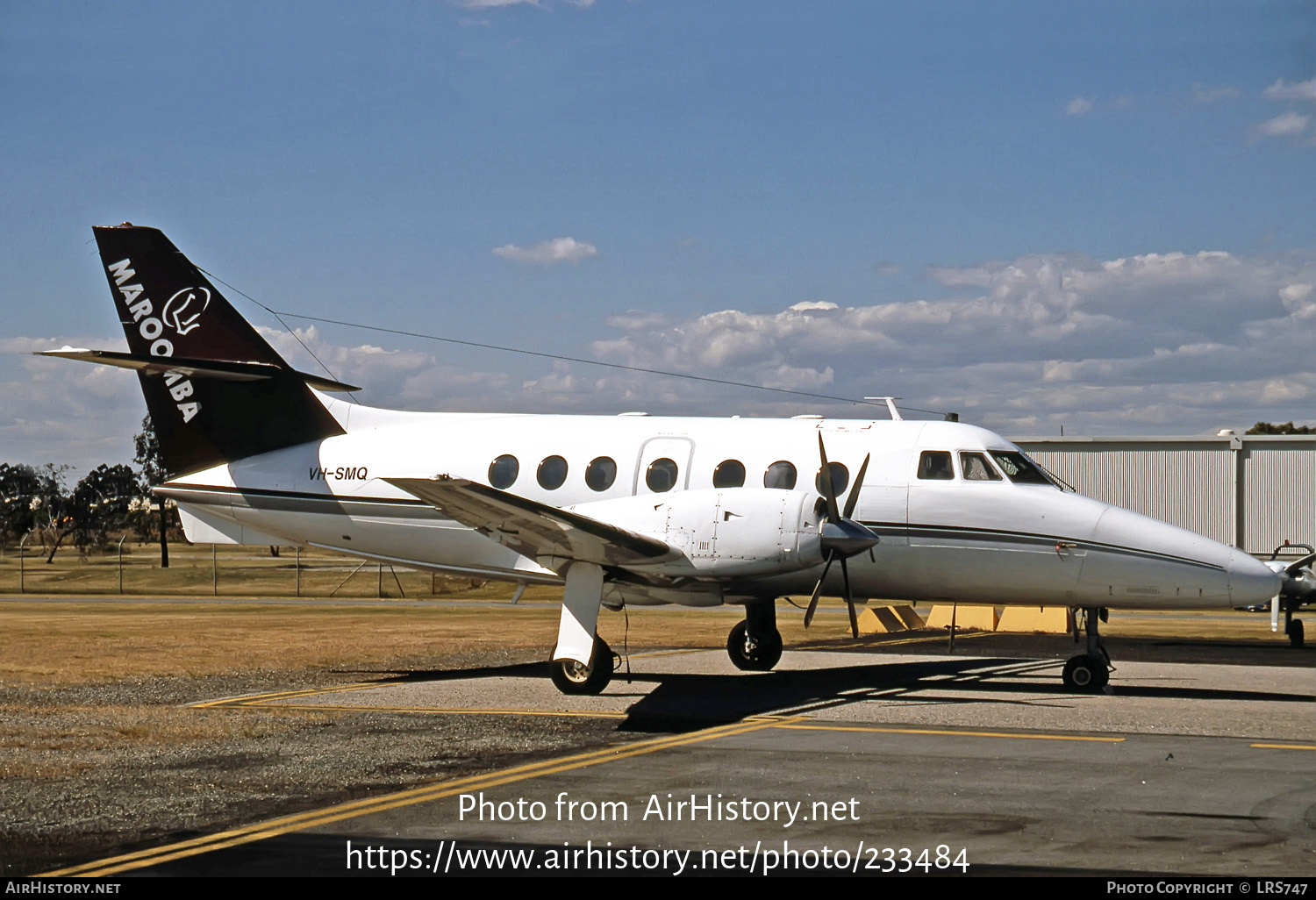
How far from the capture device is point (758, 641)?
19125 mm

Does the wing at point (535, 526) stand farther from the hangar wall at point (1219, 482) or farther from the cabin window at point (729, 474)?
the hangar wall at point (1219, 482)

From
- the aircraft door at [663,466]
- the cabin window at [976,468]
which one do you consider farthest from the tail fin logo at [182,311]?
the cabin window at [976,468]

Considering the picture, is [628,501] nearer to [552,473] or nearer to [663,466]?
[663,466]

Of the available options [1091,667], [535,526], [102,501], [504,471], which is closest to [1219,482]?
[1091,667]

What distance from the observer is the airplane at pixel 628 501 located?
15594 millimetres

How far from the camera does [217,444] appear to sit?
19828mm

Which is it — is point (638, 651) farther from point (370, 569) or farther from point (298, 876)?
point (370, 569)

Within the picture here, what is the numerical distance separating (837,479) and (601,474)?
3389 mm

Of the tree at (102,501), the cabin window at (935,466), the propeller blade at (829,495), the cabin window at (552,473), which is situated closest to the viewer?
the propeller blade at (829,495)

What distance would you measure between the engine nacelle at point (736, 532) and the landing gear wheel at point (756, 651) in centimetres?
391

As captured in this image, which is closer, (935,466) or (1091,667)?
(1091,667)

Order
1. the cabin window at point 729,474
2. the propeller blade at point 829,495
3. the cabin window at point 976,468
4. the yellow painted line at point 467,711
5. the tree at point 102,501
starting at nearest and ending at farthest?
1. the yellow painted line at point 467,711
2. the propeller blade at point 829,495
3. the cabin window at point 976,468
4. the cabin window at point 729,474
5. the tree at point 102,501

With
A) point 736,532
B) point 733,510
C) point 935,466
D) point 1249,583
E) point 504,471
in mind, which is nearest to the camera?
point 736,532

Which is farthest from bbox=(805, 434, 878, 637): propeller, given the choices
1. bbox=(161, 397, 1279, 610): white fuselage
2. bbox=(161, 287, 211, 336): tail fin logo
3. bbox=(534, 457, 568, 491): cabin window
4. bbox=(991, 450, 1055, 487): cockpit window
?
bbox=(161, 287, 211, 336): tail fin logo
